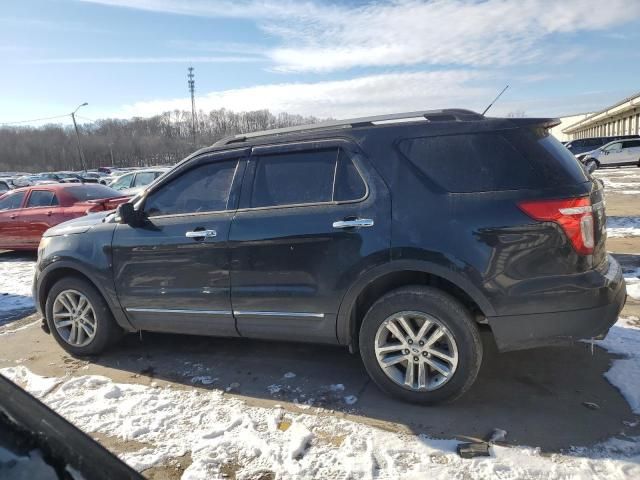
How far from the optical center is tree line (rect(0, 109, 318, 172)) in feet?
330

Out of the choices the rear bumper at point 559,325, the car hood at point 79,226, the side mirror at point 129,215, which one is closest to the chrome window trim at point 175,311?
the side mirror at point 129,215

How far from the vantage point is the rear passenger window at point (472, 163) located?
3.04 metres

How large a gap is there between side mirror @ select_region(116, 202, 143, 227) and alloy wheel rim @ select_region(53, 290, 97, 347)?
3.11ft

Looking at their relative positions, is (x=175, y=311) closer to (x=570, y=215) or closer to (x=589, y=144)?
(x=570, y=215)

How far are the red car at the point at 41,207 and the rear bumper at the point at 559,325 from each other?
8.21 metres

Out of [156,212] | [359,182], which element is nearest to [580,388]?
[359,182]

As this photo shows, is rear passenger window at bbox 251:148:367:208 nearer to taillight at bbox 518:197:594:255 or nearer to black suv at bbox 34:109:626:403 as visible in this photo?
black suv at bbox 34:109:626:403

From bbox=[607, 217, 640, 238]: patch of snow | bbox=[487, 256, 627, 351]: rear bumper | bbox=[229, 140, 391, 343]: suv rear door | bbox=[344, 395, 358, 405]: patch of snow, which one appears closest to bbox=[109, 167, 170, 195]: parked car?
bbox=[229, 140, 391, 343]: suv rear door

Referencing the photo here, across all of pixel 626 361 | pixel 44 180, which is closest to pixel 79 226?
pixel 626 361

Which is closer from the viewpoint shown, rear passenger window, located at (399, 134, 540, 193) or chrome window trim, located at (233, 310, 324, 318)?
rear passenger window, located at (399, 134, 540, 193)

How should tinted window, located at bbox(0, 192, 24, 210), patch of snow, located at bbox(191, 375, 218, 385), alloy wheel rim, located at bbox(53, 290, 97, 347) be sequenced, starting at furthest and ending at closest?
tinted window, located at bbox(0, 192, 24, 210) → alloy wheel rim, located at bbox(53, 290, 97, 347) → patch of snow, located at bbox(191, 375, 218, 385)

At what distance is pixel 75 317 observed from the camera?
4496mm

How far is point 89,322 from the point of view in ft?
14.6

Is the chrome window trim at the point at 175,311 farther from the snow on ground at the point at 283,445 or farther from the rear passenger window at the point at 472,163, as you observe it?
the rear passenger window at the point at 472,163
